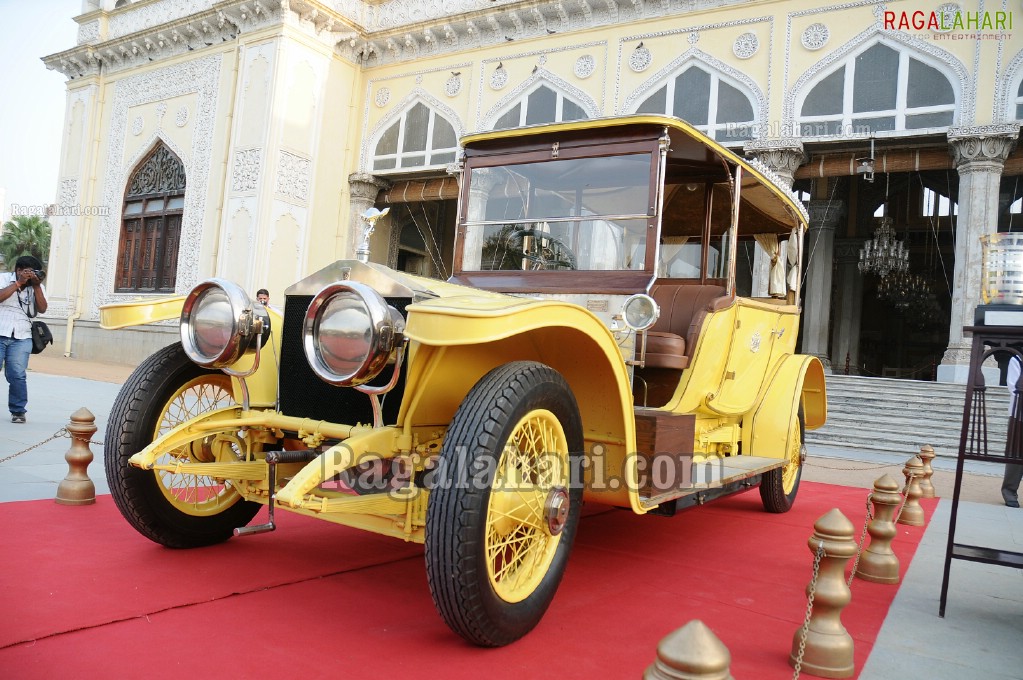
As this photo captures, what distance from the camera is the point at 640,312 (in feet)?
10.1

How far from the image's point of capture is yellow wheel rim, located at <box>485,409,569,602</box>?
7.29ft

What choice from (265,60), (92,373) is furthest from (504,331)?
(265,60)

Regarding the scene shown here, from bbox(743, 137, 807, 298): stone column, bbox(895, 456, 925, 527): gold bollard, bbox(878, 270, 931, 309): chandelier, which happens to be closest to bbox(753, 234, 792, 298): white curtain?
bbox(895, 456, 925, 527): gold bollard

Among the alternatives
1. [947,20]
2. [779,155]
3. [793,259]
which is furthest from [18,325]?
[947,20]

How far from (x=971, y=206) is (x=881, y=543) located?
10084 mm

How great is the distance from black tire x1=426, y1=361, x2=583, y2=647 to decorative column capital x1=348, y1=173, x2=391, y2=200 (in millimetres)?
15542

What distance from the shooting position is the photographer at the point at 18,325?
621cm

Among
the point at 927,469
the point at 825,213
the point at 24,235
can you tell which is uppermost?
the point at 24,235

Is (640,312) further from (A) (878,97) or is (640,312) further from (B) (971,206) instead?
(A) (878,97)

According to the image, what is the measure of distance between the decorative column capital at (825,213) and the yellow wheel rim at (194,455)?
14798mm

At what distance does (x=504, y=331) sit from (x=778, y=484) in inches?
135

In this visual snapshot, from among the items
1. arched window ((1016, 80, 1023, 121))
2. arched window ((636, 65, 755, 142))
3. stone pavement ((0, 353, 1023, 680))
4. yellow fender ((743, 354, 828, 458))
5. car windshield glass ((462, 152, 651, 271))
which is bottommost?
stone pavement ((0, 353, 1023, 680))

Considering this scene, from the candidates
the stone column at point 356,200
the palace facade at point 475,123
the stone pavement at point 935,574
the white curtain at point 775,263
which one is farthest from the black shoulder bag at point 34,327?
the stone column at point 356,200

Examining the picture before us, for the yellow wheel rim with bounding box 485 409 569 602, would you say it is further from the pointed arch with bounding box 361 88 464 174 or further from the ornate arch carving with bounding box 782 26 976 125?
the pointed arch with bounding box 361 88 464 174
